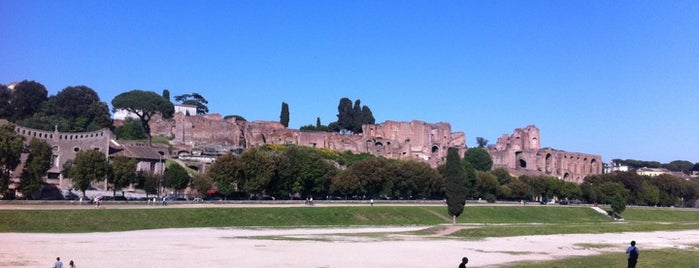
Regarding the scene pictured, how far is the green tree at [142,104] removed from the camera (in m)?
96.2

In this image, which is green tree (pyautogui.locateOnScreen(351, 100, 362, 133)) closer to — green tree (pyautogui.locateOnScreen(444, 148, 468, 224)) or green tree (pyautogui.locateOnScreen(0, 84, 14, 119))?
green tree (pyautogui.locateOnScreen(0, 84, 14, 119))

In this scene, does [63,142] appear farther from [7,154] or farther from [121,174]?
[7,154]

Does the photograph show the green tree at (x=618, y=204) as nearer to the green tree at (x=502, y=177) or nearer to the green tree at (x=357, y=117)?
the green tree at (x=502, y=177)

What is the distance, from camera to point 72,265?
21.4 metres

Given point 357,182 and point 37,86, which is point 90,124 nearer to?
point 37,86

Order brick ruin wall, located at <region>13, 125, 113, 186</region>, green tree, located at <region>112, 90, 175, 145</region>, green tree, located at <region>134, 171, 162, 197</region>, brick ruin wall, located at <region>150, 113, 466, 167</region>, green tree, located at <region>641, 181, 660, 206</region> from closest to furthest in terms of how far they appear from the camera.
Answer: green tree, located at <region>134, 171, 162, 197</region>, brick ruin wall, located at <region>13, 125, 113, 186</region>, green tree, located at <region>641, 181, 660, 206</region>, brick ruin wall, located at <region>150, 113, 466, 167</region>, green tree, located at <region>112, 90, 175, 145</region>

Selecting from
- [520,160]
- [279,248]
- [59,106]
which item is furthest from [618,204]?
[59,106]

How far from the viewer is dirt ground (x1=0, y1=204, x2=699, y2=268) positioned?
25203 mm

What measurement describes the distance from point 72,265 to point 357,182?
48.0 m

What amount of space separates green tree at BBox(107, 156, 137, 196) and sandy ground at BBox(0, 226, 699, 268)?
1583 centimetres

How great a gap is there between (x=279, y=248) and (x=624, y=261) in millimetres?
15446

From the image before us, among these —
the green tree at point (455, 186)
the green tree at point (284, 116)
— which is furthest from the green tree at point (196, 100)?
the green tree at point (455, 186)

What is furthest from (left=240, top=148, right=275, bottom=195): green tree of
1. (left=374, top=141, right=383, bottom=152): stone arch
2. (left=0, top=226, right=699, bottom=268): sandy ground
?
(left=374, top=141, right=383, bottom=152): stone arch

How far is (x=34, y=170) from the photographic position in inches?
1913
